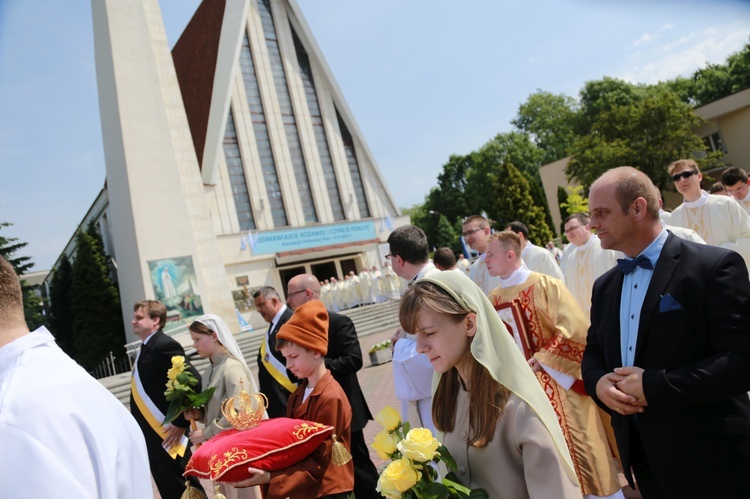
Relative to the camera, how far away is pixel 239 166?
107 feet

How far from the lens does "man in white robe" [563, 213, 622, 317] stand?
22.3 ft

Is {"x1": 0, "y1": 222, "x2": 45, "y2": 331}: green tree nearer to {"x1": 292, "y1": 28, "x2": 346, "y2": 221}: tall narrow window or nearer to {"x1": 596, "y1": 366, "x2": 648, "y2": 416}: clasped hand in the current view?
{"x1": 292, "y1": 28, "x2": 346, "y2": 221}: tall narrow window

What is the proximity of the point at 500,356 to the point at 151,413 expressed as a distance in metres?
4.05

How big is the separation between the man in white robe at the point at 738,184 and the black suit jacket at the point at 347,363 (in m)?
5.41

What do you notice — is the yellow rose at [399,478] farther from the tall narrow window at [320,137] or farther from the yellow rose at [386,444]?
the tall narrow window at [320,137]

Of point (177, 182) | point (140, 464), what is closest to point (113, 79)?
point (177, 182)

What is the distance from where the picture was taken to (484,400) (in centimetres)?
211

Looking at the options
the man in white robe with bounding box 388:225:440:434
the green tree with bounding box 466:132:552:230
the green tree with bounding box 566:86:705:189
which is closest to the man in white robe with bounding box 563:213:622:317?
the man in white robe with bounding box 388:225:440:434

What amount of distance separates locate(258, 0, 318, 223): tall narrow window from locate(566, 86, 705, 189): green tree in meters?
19.7

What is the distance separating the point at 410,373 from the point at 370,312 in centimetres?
2369

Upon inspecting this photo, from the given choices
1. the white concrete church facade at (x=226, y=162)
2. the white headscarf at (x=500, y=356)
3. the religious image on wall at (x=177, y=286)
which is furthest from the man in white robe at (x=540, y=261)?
the white concrete church facade at (x=226, y=162)

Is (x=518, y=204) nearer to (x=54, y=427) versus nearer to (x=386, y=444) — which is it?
(x=386, y=444)

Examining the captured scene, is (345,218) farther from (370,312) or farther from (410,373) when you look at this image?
(410,373)

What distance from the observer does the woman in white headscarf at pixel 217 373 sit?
4.35 m
